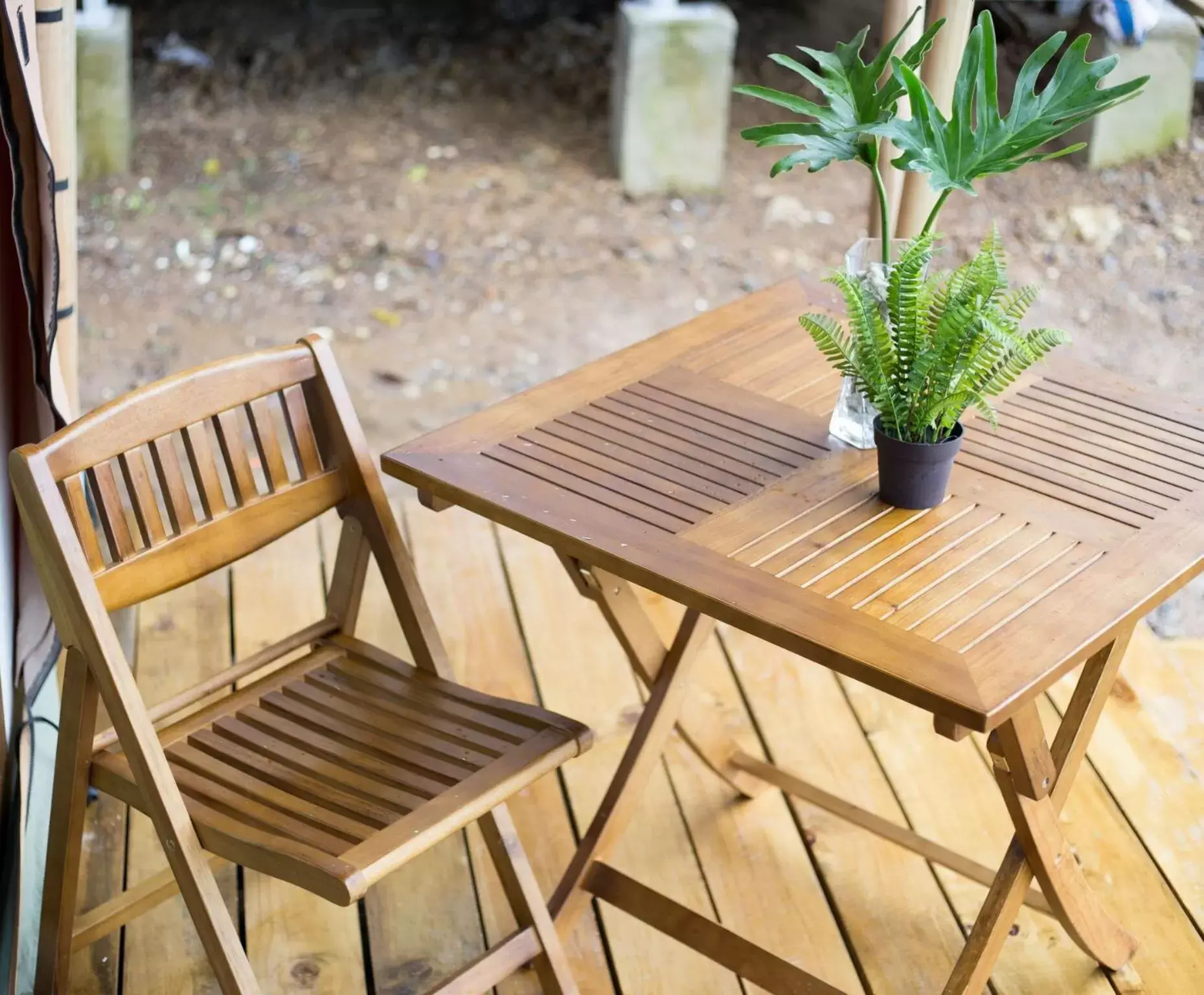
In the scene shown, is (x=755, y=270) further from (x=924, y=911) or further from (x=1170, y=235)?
(x=924, y=911)

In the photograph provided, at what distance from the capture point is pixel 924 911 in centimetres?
241

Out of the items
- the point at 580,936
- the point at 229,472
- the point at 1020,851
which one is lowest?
the point at 580,936

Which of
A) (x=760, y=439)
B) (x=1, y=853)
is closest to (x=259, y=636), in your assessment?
(x=1, y=853)

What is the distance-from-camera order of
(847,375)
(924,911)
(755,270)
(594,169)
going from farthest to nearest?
1. (594,169)
2. (755,270)
3. (924,911)
4. (847,375)

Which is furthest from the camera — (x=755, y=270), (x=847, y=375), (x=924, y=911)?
(x=755, y=270)

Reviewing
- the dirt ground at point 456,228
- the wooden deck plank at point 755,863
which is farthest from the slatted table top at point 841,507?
the dirt ground at point 456,228

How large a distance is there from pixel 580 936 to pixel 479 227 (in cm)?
324

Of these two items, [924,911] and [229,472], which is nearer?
[229,472]

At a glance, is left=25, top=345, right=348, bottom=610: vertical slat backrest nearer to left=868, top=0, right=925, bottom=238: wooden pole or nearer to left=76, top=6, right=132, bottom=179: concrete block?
left=868, top=0, right=925, bottom=238: wooden pole

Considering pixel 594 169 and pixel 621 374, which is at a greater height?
pixel 621 374

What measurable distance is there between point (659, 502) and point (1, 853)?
1.25 meters

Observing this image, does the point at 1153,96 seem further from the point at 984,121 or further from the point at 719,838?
the point at 984,121

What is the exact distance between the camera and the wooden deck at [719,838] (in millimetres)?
2295

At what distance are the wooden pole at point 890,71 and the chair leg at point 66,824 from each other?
150 cm
